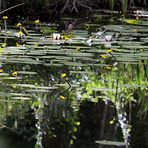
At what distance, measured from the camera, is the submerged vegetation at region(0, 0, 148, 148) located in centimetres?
338

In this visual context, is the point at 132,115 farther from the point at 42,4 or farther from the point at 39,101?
the point at 42,4

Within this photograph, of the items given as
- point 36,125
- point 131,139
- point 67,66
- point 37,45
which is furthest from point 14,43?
point 131,139

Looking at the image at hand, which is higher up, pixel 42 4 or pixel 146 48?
pixel 42 4

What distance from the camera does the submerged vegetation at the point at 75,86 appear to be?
3378mm

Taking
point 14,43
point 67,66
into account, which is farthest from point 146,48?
point 14,43

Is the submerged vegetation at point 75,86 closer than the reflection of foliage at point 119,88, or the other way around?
the submerged vegetation at point 75,86

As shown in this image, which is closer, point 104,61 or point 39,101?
point 39,101

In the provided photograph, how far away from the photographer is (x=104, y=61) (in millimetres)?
4754

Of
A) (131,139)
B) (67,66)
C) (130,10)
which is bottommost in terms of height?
(131,139)

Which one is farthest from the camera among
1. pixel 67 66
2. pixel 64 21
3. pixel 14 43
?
pixel 64 21

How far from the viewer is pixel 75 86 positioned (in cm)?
416

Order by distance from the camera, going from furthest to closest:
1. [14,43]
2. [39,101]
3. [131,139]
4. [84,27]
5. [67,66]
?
1. [84,27]
2. [14,43]
3. [67,66]
4. [39,101]
5. [131,139]

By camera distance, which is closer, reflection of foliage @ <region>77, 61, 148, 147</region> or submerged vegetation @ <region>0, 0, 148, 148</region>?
submerged vegetation @ <region>0, 0, 148, 148</region>

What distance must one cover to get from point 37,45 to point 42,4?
8.21 feet
